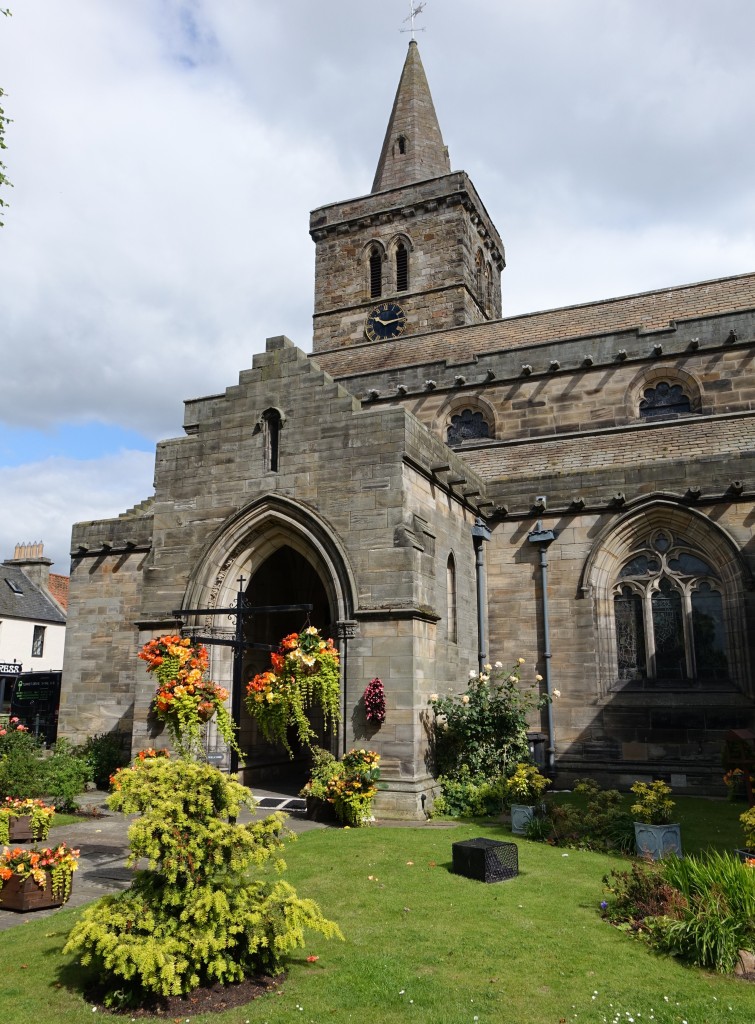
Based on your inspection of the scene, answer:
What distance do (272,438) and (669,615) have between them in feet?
30.0

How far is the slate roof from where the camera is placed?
A: 38.8m

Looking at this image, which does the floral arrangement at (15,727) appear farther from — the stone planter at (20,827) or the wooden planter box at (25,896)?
the wooden planter box at (25,896)

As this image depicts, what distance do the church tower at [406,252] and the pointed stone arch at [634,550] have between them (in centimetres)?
1748

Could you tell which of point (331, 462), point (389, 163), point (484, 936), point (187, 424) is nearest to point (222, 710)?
point (484, 936)

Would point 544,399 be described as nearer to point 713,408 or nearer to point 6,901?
point 713,408

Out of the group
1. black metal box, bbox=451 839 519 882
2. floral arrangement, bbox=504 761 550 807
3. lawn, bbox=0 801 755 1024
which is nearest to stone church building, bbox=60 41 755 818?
floral arrangement, bbox=504 761 550 807

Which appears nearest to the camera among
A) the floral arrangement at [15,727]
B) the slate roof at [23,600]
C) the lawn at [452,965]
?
the lawn at [452,965]

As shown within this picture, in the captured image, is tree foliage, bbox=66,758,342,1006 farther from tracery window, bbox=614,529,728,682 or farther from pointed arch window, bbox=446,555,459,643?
tracery window, bbox=614,529,728,682

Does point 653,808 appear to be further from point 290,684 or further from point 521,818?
point 290,684

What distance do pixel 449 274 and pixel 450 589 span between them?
20.5 metres

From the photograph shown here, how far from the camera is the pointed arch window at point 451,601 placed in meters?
16.5

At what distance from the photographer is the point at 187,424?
60.1ft

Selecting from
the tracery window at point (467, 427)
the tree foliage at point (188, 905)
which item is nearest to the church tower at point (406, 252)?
the tracery window at point (467, 427)

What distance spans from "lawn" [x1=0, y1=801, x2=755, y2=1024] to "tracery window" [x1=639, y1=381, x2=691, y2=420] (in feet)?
48.1
